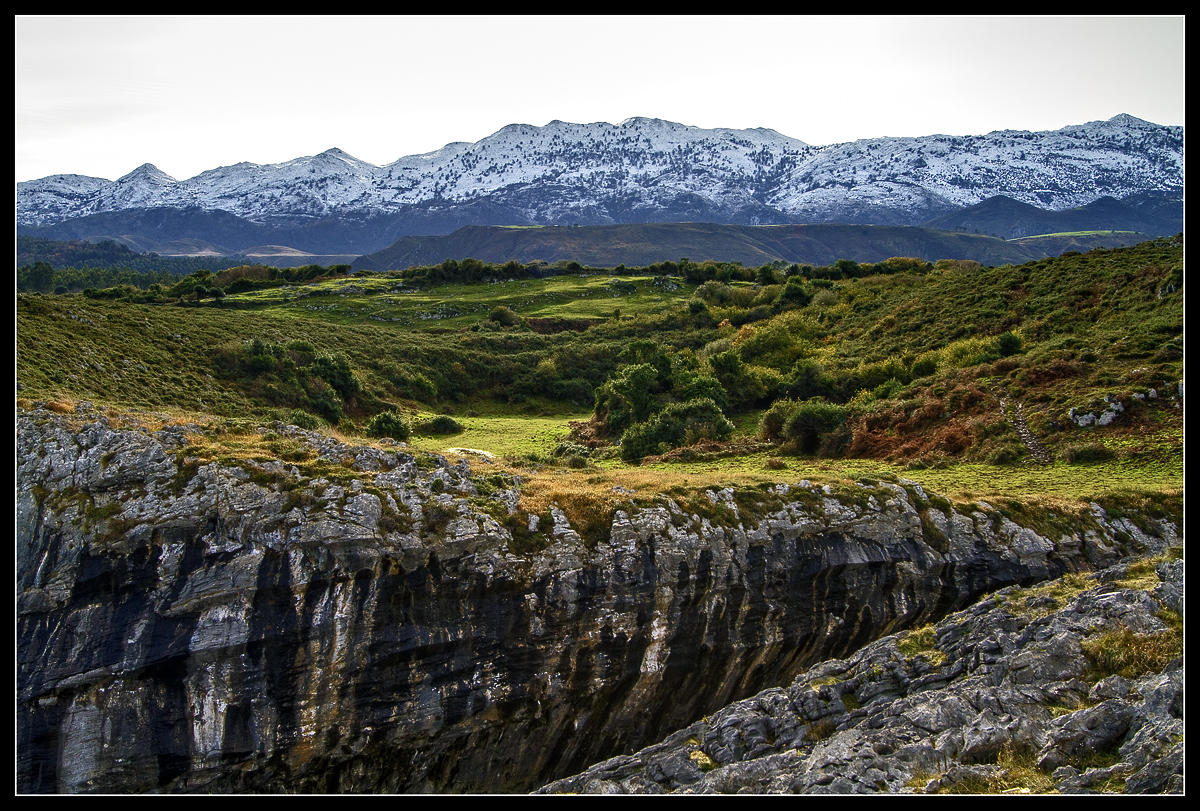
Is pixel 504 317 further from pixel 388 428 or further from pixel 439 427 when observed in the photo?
pixel 388 428

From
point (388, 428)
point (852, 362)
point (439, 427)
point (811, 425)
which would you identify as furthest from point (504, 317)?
point (811, 425)

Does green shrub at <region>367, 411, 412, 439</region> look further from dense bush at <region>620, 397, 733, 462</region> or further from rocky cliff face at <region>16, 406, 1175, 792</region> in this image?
rocky cliff face at <region>16, 406, 1175, 792</region>

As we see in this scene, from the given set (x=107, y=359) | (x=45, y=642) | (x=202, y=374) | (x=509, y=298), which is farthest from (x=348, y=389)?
(x=509, y=298)

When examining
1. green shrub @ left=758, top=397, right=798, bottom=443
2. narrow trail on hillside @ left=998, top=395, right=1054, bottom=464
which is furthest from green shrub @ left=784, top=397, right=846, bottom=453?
narrow trail on hillside @ left=998, top=395, right=1054, bottom=464

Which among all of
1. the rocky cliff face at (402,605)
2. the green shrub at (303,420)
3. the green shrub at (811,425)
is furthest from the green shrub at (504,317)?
the rocky cliff face at (402,605)

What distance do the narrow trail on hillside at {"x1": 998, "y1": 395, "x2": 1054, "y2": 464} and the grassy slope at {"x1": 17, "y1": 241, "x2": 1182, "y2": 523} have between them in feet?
1.37

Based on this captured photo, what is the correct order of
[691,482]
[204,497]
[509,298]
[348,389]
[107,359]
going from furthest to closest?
[509,298] < [348,389] < [107,359] < [691,482] < [204,497]

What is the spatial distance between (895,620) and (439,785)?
11.1m

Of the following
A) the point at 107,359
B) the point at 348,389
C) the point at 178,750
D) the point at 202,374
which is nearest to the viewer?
the point at 178,750

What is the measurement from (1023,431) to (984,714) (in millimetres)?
21579

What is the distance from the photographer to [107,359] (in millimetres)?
35750

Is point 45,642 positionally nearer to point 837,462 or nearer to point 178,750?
point 178,750

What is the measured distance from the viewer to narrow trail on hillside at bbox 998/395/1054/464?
87.9 ft

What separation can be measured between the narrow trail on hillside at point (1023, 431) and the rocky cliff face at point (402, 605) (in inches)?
263
